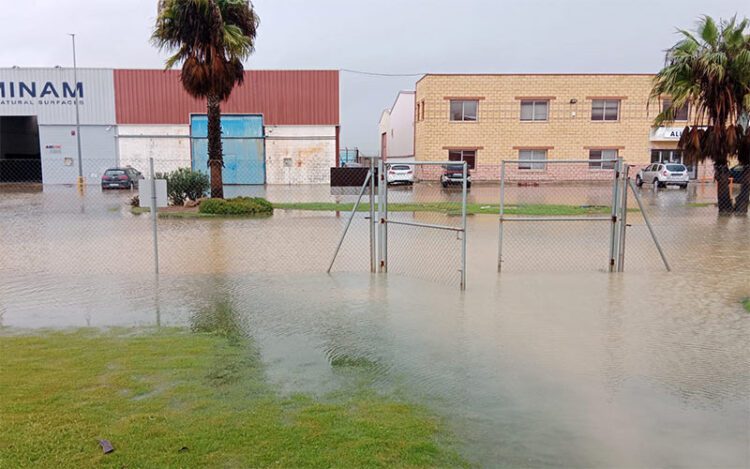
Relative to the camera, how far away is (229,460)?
12.1 feet

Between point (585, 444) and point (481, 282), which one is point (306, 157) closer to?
point (481, 282)

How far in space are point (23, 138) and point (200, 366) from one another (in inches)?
1997

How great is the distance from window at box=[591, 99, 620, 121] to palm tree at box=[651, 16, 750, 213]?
2265 cm

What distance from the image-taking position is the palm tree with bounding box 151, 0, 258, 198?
19031 millimetres

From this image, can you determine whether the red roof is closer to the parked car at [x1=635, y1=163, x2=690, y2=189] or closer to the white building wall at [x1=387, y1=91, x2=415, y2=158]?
the white building wall at [x1=387, y1=91, x2=415, y2=158]

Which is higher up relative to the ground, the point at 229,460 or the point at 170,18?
the point at 170,18

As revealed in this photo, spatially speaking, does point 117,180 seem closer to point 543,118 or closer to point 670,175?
point 543,118

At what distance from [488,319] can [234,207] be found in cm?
1413

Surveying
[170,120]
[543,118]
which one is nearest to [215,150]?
[170,120]

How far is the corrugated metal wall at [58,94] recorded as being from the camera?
134ft

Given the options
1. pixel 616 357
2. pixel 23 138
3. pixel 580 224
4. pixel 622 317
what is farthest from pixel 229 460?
pixel 23 138

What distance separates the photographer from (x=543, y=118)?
140ft

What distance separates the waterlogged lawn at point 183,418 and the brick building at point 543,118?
38.1 m

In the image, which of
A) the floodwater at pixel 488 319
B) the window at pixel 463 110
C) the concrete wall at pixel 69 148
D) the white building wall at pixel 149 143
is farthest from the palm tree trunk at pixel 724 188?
the concrete wall at pixel 69 148
